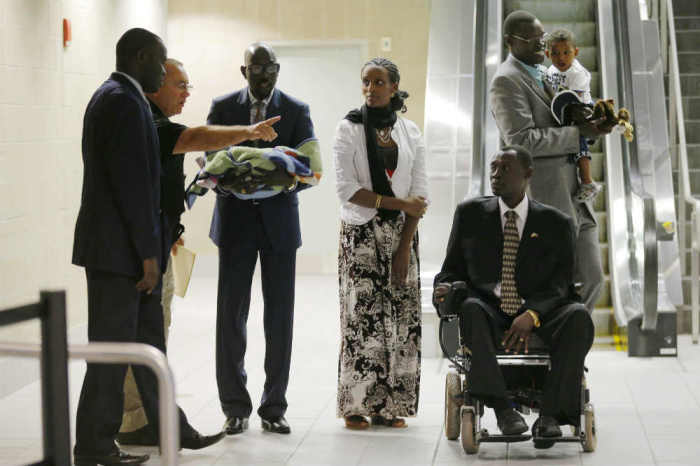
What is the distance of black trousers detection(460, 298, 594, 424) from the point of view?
170 inches

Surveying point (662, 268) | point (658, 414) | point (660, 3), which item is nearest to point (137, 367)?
point (658, 414)

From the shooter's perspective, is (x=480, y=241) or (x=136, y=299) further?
(x=480, y=241)

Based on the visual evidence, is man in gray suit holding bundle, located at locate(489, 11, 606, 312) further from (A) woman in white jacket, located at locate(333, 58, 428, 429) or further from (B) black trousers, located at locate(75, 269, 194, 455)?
(B) black trousers, located at locate(75, 269, 194, 455)

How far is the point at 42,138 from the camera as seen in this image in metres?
6.32

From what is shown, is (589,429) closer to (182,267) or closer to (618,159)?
(182,267)

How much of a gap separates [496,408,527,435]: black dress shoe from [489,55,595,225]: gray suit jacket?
1.11 m

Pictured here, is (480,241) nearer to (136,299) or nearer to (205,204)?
(136,299)

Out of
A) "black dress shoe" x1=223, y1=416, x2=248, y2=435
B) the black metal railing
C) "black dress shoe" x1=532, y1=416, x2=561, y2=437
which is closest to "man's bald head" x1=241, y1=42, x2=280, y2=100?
"black dress shoe" x1=223, y1=416, x2=248, y2=435

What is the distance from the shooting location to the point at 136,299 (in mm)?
4105

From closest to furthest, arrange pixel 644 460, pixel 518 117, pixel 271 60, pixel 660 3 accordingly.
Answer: pixel 644 460
pixel 271 60
pixel 518 117
pixel 660 3

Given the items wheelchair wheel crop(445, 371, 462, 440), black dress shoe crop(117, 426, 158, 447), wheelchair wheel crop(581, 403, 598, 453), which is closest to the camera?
wheelchair wheel crop(581, 403, 598, 453)

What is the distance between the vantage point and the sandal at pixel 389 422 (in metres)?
4.94

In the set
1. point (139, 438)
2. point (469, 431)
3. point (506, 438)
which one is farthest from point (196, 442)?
point (506, 438)

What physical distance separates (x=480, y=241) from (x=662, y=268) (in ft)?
9.17
